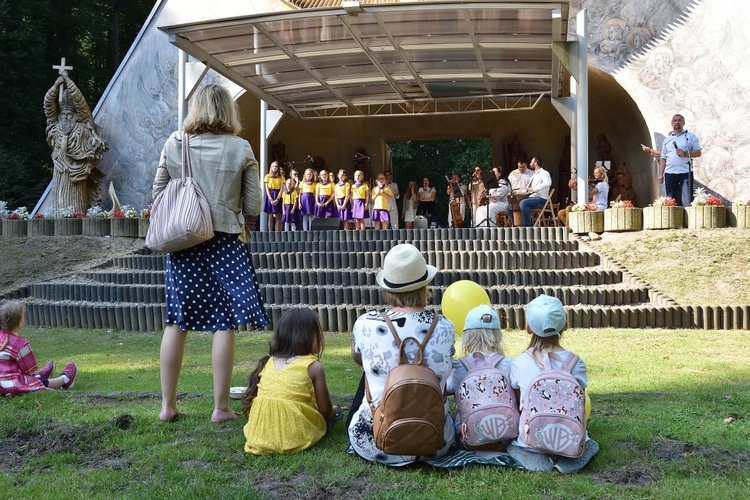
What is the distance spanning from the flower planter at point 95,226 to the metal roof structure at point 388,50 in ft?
12.3

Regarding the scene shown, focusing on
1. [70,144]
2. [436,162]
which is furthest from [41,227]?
[436,162]

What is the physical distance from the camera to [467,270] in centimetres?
1079

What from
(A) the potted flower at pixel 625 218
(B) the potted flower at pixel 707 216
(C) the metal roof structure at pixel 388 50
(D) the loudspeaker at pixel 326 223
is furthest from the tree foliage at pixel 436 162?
(B) the potted flower at pixel 707 216

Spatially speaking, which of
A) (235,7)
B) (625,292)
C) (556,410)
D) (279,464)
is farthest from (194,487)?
(235,7)

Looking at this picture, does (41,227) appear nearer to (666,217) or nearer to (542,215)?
(542,215)

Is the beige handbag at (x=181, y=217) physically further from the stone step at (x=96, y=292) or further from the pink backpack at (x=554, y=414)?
the stone step at (x=96, y=292)

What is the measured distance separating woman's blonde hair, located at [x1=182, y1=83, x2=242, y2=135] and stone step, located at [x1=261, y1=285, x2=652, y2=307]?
240 inches

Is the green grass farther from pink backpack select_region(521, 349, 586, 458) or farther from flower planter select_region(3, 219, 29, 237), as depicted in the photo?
flower planter select_region(3, 219, 29, 237)

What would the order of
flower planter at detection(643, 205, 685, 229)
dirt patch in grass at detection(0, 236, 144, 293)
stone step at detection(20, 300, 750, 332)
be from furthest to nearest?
dirt patch in grass at detection(0, 236, 144, 293)
flower planter at detection(643, 205, 685, 229)
stone step at detection(20, 300, 750, 332)

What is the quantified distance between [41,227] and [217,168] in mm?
12716

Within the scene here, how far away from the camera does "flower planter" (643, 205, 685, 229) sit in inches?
467

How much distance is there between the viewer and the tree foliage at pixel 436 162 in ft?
119

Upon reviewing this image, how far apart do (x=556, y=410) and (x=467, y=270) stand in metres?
7.51

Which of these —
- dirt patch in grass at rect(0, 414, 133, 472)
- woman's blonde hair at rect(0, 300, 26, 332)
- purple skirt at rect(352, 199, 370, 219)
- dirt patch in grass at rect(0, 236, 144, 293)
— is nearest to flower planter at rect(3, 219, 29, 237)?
dirt patch in grass at rect(0, 236, 144, 293)
